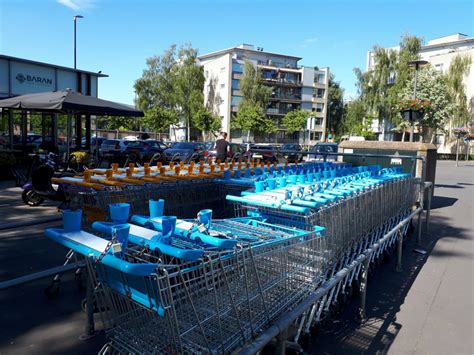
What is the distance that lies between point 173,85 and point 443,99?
31353 millimetres

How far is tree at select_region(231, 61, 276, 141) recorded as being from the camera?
49062 mm

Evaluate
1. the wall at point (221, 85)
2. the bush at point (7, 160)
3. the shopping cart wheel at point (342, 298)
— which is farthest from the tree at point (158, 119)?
the shopping cart wheel at point (342, 298)

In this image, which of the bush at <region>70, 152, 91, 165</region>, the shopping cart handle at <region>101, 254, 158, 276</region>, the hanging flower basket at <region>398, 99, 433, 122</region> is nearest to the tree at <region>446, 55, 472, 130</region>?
the hanging flower basket at <region>398, 99, 433, 122</region>

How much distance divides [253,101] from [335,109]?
23112 mm

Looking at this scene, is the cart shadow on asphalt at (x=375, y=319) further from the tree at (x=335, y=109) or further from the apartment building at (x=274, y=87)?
the tree at (x=335, y=109)

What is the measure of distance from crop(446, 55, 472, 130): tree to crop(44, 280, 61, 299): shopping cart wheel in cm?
4279

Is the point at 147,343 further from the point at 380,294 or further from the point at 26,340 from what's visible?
the point at 380,294

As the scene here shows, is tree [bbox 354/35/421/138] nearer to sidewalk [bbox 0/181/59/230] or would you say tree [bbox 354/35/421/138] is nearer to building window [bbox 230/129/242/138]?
building window [bbox 230/129/242/138]

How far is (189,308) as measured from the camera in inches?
75.3

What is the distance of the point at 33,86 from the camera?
15430 mm

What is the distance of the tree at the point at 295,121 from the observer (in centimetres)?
5559

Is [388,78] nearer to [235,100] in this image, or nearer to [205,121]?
[205,121]

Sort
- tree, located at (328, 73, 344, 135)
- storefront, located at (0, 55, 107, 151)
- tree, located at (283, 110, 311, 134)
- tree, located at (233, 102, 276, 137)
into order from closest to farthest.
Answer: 1. storefront, located at (0, 55, 107, 151)
2. tree, located at (233, 102, 276, 137)
3. tree, located at (283, 110, 311, 134)
4. tree, located at (328, 73, 344, 135)

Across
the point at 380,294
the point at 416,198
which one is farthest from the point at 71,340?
the point at 416,198
